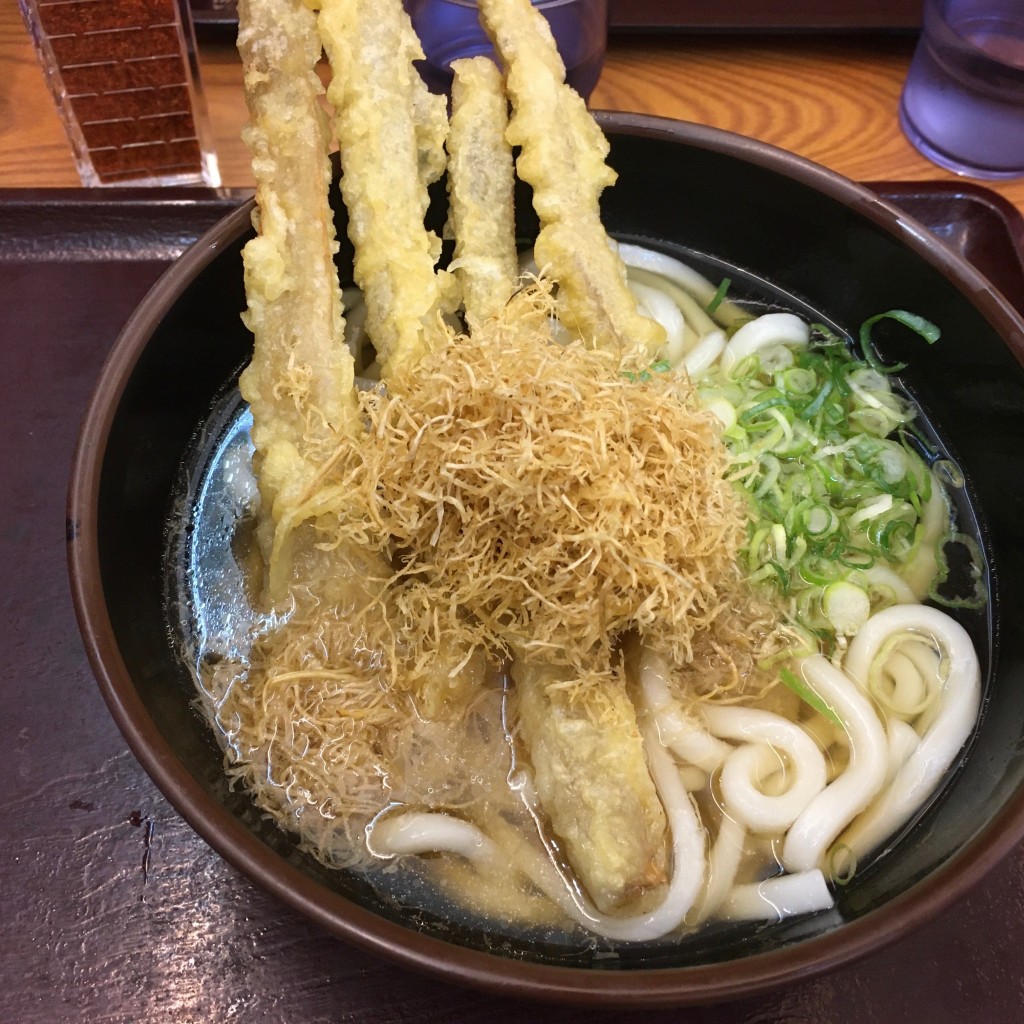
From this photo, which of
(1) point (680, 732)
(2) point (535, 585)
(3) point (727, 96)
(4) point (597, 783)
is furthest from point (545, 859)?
(3) point (727, 96)

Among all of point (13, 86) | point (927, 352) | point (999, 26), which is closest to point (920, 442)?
point (927, 352)

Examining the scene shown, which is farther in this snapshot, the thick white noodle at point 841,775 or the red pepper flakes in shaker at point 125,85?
the red pepper flakes in shaker at point 125,85

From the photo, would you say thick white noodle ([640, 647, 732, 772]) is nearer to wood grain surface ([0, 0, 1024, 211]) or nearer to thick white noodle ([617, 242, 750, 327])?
thick white noodle ([617, 242, 750, 327])

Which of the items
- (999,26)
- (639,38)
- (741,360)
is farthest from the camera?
(639,38)

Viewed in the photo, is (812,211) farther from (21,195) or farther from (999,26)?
(21,195)

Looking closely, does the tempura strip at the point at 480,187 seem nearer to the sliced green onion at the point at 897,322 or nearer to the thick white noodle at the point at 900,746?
the sliced green onion at the point at 897,322

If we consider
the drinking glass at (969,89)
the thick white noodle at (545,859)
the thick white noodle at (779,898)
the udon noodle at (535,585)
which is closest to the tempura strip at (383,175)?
the udon noodle at (535,585)
